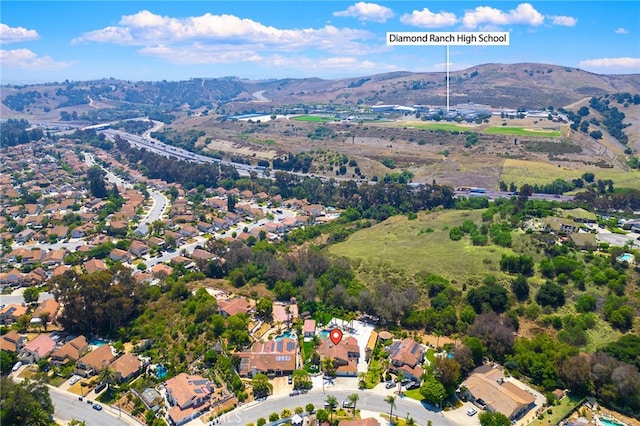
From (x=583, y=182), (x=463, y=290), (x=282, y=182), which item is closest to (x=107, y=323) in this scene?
(x=463, y=290)

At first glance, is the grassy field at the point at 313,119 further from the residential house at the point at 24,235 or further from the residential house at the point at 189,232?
the residential house at the point at 24,235

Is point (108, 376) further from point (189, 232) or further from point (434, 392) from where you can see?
point (189, 232)

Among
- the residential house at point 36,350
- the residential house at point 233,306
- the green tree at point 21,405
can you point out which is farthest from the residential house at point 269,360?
the residential house at point 36,350

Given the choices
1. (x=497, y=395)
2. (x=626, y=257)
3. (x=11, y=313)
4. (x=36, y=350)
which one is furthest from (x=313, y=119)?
(x=497, y=395)

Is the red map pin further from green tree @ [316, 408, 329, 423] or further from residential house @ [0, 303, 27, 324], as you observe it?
residential house @ [0, 303, 27, 324]

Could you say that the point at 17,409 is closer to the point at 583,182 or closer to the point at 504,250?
A: the point at 504,250
